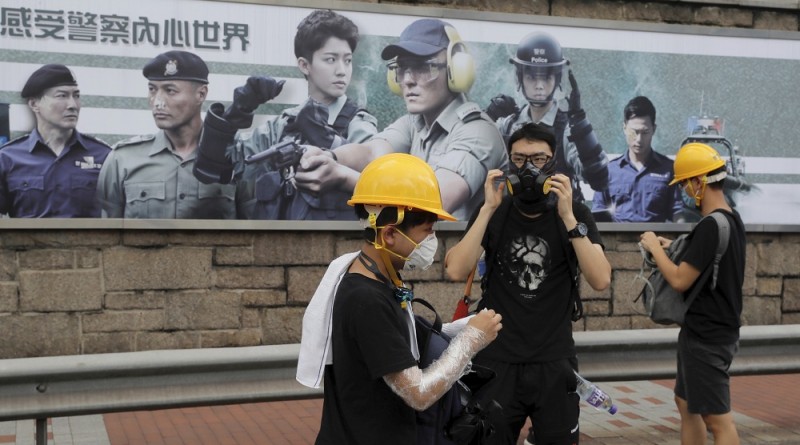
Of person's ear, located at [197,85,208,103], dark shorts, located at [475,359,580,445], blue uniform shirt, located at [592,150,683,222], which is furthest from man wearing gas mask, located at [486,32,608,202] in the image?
dark shorts, located at [475,359,580,445]

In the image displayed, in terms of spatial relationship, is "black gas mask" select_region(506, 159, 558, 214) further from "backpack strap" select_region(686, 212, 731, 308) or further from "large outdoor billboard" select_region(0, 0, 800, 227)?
"large outdoor billboard" select_region(0, 0, 800, 227)

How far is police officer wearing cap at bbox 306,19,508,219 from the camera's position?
302 inches

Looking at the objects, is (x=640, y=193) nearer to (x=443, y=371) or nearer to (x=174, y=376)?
(x=174, y=376)

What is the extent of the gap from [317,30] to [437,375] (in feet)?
16.5

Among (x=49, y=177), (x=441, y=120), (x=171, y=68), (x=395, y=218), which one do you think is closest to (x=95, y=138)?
(x=49, y=177)

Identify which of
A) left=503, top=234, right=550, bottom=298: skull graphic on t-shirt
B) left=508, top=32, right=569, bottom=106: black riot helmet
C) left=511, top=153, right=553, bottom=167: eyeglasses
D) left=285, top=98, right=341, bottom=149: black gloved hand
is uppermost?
left=508, top=32, right=569, bottom=106: black riot helmet

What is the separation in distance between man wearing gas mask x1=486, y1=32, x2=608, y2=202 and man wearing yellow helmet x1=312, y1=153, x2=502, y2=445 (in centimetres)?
514

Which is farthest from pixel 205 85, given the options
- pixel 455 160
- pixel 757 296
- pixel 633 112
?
pixel 757 296

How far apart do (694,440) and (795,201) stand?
4485 mm

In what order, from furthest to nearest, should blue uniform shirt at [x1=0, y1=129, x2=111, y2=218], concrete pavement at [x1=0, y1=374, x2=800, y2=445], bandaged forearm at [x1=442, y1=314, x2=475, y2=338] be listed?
blue uniform shirt at [x1=0, y1=129, x2=111, y2=218]
concrete pavement at [x1=0, y1=374, x2=800, y2=445]
bandaged forearm at [x1=442, y1=314, x2=475, y2=338]

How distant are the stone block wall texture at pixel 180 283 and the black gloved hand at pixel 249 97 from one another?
2.83 ft

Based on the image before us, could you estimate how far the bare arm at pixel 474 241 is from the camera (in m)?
4.29

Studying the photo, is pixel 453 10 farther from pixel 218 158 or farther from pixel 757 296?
pixel 757 296

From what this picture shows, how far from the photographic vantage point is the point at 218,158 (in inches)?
283
